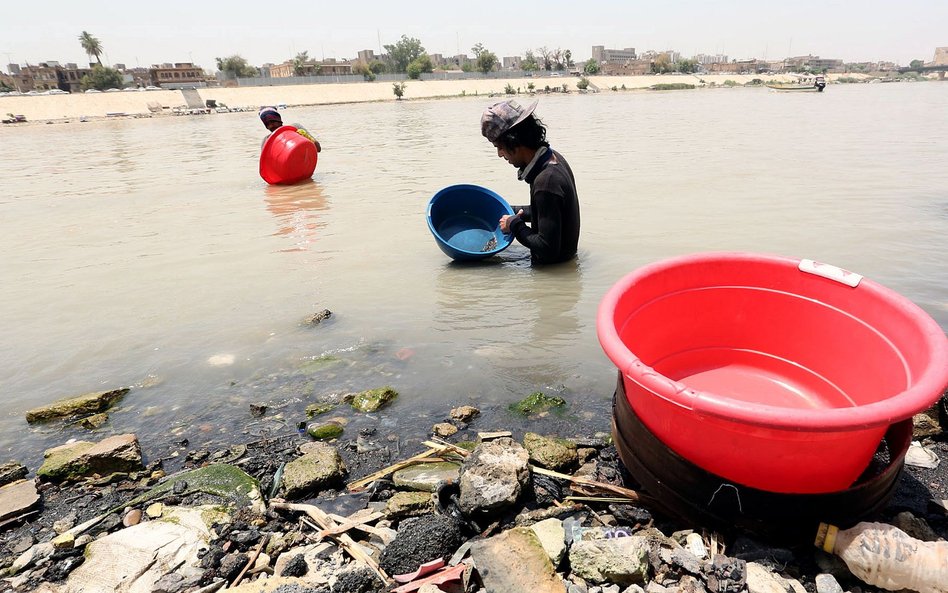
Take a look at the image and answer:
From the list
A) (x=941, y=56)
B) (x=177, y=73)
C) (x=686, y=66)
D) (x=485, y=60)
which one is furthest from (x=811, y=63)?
(x=177, y=73)

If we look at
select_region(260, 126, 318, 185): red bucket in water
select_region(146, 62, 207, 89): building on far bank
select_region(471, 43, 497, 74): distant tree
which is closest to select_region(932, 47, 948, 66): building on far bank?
select_region(471, 43, 497, 74): distant tree

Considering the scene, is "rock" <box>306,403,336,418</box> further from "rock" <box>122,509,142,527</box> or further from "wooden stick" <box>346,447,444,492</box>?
"rock" <box>122,509,142,527</box>

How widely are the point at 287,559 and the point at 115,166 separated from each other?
1540cm

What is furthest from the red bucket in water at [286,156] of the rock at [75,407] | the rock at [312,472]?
the rock at [312,472]

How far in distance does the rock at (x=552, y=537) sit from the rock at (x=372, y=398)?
125cm

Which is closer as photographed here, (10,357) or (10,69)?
(10,357)

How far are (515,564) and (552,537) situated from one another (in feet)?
0.66

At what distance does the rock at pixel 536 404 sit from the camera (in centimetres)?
291

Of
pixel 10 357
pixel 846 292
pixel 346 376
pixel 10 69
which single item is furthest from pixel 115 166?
pixel 10 69

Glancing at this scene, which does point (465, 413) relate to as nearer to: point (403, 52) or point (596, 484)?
point (596, 484)

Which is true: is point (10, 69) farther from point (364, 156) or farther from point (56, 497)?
point (56, 497)

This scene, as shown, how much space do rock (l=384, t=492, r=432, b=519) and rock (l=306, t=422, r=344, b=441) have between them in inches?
25.8

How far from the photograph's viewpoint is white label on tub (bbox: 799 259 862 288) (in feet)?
7.41

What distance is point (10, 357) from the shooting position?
147 inches
